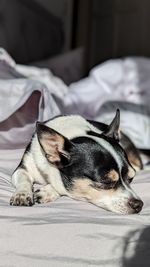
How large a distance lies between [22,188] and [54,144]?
0.15 m

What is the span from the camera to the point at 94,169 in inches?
60.3

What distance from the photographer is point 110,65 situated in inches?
118

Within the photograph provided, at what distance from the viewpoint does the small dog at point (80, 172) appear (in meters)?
1.53

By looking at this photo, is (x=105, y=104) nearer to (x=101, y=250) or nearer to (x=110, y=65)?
(x=110, y=65)

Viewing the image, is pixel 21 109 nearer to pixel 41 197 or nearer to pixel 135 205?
pixel 41 197

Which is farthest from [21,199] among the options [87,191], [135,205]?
[135,205]

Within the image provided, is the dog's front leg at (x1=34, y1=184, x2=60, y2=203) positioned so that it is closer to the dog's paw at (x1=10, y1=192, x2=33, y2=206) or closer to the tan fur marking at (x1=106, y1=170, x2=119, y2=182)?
the dog's paw at (x1=10, y1=192, x2=33, y2=206)

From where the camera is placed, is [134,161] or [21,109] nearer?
[21,109]

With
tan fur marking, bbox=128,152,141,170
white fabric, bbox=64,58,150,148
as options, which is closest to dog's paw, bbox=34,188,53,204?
tan fur marking, bbox=128,152,141,170

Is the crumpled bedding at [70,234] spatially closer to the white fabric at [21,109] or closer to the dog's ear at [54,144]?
the dog's ear at [54,144]

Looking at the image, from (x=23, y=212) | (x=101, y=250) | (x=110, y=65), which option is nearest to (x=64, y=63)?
(x=110, y=65)

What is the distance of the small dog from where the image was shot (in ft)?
5.00

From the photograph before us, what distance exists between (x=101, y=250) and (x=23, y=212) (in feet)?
0.84

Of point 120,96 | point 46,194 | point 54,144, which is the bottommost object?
point 120,96
